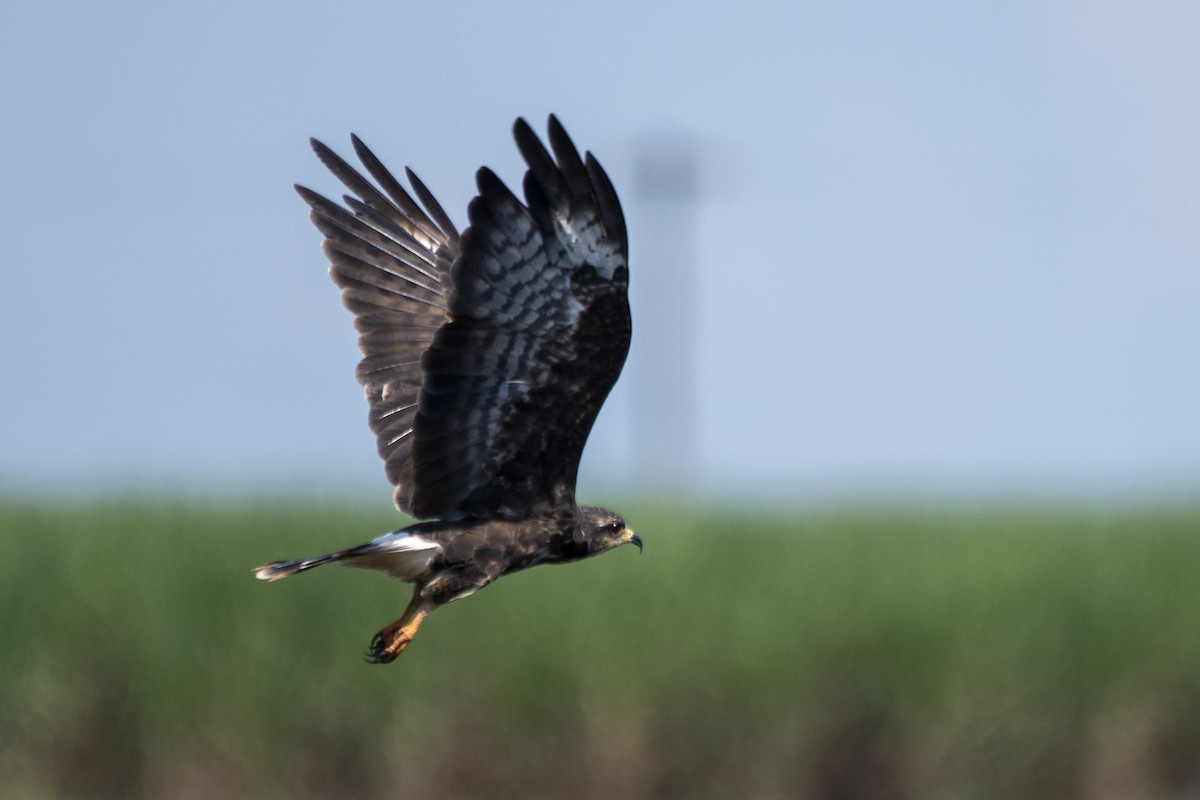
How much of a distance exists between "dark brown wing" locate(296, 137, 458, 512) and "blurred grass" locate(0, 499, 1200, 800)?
5.16 metres

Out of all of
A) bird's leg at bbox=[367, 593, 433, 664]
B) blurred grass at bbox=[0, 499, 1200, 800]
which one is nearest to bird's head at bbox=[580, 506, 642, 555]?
bird's leg at bbox=[367, 593, 433, 664]

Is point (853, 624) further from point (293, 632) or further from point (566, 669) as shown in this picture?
point (293, 632)

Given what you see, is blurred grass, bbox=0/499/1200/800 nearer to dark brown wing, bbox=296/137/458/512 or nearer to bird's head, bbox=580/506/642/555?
dark brown wing, bbox=296/137/458/512

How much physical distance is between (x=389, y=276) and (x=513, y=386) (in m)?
1.25

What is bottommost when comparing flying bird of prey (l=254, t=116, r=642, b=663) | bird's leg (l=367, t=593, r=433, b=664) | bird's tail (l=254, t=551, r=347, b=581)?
bird's leg (l=367, t=593, r=433, b=664)

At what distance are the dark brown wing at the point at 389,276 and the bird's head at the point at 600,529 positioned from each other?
75 cm

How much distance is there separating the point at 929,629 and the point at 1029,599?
41.2 inches

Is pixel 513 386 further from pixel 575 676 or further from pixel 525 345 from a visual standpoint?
pixel 575 676

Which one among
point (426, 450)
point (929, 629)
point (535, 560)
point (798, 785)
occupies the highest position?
point (426, 450)

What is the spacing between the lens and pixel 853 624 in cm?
1241

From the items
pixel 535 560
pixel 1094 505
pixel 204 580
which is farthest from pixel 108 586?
pixel 1094 505

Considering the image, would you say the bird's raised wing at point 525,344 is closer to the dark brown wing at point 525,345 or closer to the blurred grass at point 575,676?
the dark brown wing at point 525,345

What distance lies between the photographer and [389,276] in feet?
21.5

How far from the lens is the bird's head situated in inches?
224
